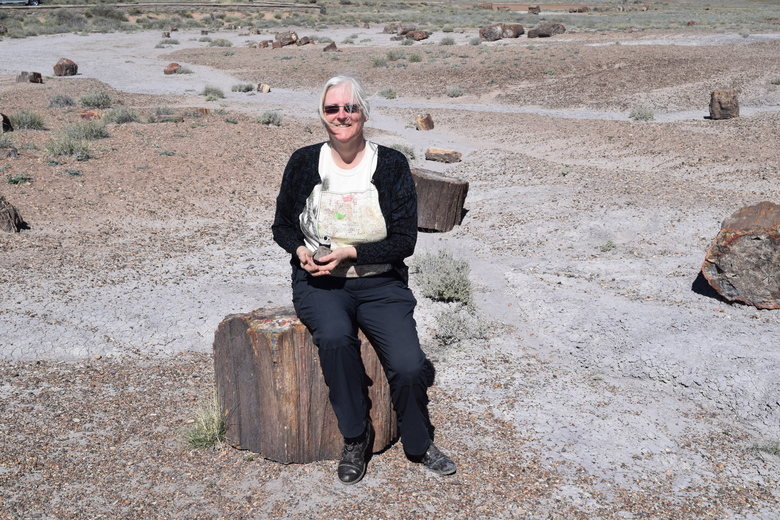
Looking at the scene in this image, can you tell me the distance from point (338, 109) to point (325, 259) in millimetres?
749

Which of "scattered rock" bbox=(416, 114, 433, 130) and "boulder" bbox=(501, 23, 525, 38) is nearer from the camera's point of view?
"scattered rock" bbox=(416, 114, 433, 130)

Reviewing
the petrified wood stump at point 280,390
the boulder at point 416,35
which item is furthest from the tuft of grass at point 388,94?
the petrified wood stump at point 280,390

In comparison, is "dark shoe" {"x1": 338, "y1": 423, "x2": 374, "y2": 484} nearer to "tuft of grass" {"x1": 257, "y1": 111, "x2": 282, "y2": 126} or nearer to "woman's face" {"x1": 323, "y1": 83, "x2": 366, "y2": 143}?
"woman's face" {"x1": 323, "y1": 83, "x2": 366, "y2": 143}

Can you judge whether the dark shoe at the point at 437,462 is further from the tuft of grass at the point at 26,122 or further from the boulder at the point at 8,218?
the tuft of grass at the point at 26,122

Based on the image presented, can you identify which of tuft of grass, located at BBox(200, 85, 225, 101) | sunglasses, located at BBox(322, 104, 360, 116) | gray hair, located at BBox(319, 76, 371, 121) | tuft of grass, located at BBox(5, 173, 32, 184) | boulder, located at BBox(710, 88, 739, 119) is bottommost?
tuft of grass, located at BBox(5, 173, 32, 184)

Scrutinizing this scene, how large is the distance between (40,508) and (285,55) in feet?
98.5

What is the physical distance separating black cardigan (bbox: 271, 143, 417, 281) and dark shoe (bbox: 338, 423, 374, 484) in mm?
901

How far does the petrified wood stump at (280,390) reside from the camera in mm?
3867

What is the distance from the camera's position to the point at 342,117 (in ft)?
12.3

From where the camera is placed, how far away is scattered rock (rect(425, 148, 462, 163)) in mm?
13469

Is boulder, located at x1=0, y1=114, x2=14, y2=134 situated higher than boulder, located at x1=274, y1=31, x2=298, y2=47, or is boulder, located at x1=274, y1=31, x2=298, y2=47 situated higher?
boulder, located at x1=274, y1=31, x2=298, y2=47

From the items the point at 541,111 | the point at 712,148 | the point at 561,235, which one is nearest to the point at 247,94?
the point at 541,111

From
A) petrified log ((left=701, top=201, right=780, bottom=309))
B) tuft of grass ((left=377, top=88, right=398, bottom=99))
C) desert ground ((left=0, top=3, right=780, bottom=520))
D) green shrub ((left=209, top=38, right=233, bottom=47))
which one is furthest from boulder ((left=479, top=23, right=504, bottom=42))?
petrified log ((left=701, top=201, right=780, bottom=309))

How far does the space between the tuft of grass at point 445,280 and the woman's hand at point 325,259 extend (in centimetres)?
326
